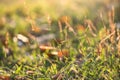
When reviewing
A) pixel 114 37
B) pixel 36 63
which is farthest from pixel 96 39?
pixel 36 63

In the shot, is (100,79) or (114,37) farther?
(114,37)

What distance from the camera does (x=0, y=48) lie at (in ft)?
13.2

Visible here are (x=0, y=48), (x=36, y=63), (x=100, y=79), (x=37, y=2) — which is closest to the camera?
(x=100, y=79)

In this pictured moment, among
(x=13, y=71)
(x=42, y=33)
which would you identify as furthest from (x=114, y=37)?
(x=42, y=33)

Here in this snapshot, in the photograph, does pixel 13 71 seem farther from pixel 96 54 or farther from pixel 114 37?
pixel 114 37

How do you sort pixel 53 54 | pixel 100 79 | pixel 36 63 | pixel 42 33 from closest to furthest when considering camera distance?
1. pixel 100 79
2. pixel 36 63
3. pixel 53 54
4. pixel 42 33

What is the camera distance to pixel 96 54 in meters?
3.21

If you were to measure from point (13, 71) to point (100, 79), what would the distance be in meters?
0.77

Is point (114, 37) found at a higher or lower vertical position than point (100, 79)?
higher

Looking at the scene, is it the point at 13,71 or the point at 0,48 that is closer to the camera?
the point at 13,71

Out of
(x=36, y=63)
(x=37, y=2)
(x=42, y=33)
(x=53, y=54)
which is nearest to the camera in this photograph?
(x=36, y=63)

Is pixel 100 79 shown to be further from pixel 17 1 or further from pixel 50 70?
pixel 17 1

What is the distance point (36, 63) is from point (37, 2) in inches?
156

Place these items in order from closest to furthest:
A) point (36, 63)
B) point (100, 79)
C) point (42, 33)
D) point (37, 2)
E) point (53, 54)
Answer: point (100, 79)
point (36, 63)
point (53, 54)
point (42, 33)
point (37, 2)
